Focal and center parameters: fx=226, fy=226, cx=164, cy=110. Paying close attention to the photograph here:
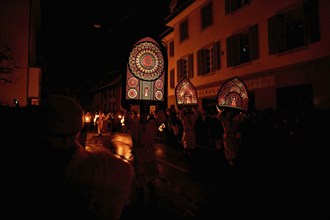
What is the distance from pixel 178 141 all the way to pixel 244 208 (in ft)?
30.6

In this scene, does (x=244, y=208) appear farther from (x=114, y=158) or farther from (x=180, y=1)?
(x=180, y=1)

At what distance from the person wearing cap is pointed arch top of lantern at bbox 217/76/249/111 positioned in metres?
6.81

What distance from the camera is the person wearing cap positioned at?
1.25 metres

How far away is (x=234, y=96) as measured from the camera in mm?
7879

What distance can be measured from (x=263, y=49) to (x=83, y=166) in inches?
468

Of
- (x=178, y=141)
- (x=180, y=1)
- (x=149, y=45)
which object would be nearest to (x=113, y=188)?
(x=149, y=45)

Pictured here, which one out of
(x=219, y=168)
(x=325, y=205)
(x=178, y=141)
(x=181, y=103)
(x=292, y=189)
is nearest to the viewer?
(x=325, y=205)

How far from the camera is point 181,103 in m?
8.28

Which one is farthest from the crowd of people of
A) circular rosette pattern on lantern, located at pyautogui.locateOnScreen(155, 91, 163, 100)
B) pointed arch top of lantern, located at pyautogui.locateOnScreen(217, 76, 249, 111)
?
pointed arch top of lantern, located at pyautogui.locateOnScreen(217, 76, 249, 111)

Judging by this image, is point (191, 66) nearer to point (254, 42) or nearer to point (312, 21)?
point (254, 42)

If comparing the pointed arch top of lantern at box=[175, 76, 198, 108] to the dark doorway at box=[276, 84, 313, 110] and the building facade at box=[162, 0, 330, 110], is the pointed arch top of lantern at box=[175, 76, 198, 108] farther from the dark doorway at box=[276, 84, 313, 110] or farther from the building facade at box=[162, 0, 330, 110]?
the building facade at box=[162, 0, 330, 110]

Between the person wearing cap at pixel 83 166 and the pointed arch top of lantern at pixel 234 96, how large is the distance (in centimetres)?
681

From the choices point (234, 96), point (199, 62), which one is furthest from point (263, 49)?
point (199, 62)

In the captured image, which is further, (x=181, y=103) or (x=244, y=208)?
(x=181, y=103)
